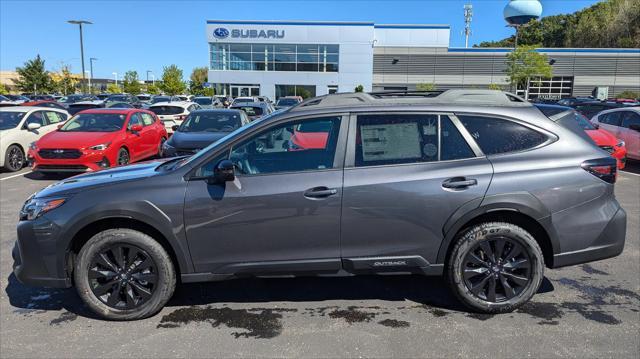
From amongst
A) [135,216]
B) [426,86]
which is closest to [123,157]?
[135,216]

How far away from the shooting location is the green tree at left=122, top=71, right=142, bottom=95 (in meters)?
59.2

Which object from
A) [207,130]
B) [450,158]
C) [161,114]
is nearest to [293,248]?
[450,158]

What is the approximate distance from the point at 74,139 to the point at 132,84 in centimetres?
5509

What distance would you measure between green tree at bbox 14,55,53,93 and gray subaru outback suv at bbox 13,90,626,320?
56752mm

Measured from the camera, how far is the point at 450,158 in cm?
372

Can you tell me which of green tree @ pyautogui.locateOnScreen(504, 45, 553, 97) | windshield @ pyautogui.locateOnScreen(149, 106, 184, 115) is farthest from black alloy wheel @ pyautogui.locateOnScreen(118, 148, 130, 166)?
green tree @ pyautogui.locateOnScreen(504, 45, 553, 97)

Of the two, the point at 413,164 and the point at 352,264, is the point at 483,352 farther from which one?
the point at 413,164

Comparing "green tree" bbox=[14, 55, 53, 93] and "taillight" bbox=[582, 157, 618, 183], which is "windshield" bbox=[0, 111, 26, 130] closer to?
"taillight" bbox=[582, 157, 618, 183]

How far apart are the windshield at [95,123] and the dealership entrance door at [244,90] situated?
1633 inches

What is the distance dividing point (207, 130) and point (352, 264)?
763 centimetres

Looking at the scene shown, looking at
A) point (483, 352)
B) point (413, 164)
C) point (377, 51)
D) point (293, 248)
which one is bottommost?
point (483, 352)

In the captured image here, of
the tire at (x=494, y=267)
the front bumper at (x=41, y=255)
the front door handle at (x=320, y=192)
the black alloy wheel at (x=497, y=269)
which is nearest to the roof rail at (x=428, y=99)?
the front door handle at (x=320, y=192)

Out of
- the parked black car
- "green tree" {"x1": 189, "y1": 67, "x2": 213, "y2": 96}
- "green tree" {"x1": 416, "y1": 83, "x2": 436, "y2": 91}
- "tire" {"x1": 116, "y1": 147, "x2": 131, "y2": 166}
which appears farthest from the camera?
"green tree" {"x1": 189, "y1": 67, "x2": 213, "y2": 96}

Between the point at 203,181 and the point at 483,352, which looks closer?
the point at 483,352
